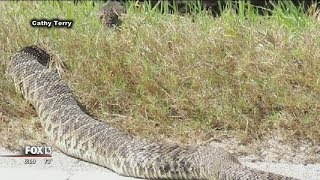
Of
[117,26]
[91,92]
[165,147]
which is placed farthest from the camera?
[117,26]

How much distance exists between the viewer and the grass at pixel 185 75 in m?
7.89

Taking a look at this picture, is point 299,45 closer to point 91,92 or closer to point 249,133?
point 249,133

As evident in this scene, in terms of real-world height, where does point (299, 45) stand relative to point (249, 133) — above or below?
above

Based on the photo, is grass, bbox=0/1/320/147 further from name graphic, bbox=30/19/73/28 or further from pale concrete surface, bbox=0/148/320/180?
pale concrete surface, bbox=0/148/320/180

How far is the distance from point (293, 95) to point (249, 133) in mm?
582

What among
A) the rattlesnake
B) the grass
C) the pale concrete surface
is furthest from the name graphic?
the pale concrete surface

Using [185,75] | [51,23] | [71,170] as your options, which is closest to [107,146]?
[71,170]

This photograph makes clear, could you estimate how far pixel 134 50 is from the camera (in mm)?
8914

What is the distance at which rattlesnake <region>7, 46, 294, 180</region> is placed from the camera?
6707 mm

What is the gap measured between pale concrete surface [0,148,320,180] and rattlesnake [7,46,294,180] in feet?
0.32

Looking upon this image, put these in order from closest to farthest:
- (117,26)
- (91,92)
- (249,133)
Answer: (249,133) < (91,92) < (117,26)

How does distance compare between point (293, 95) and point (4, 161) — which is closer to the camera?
point (4, 161)

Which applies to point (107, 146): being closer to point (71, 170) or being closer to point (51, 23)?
point (71, 170)

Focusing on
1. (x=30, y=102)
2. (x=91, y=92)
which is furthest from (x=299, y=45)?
(x=30, y=102)
